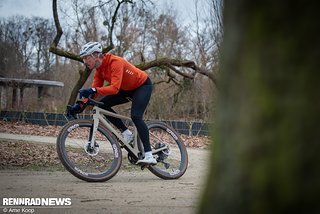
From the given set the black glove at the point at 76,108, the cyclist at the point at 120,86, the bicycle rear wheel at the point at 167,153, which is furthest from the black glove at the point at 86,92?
the bicycle rear wheel at the point at 167,153

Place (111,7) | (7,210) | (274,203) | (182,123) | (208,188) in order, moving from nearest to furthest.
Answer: (274,203) < (208,188) < (7,210) < (182,123) < (111,7)

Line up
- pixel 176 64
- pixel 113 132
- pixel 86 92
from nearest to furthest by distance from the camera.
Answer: pixel 86 92 < pixel 113 132 < pixel 176 64

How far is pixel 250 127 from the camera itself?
104 centimetres

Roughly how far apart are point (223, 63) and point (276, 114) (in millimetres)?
212

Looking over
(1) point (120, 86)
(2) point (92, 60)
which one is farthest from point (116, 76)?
(2) point (92, 60)

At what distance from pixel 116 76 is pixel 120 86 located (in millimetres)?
170

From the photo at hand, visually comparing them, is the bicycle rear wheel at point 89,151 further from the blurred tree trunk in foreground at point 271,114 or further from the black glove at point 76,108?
the blurred tree trunk in foreground at point 271,114

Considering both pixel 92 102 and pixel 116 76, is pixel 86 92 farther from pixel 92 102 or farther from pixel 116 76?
pixel 116 76

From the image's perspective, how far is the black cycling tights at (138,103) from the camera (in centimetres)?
578

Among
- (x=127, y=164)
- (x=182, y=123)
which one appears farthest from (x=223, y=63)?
(x=182, y=123)

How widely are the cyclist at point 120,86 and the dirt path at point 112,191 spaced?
21.8 inches

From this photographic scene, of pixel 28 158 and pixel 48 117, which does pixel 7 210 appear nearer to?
pixel 28 158

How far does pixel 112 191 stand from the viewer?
15.4 ft

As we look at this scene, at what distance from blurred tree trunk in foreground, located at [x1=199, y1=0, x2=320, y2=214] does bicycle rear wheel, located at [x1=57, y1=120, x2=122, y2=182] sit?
14.6ft
